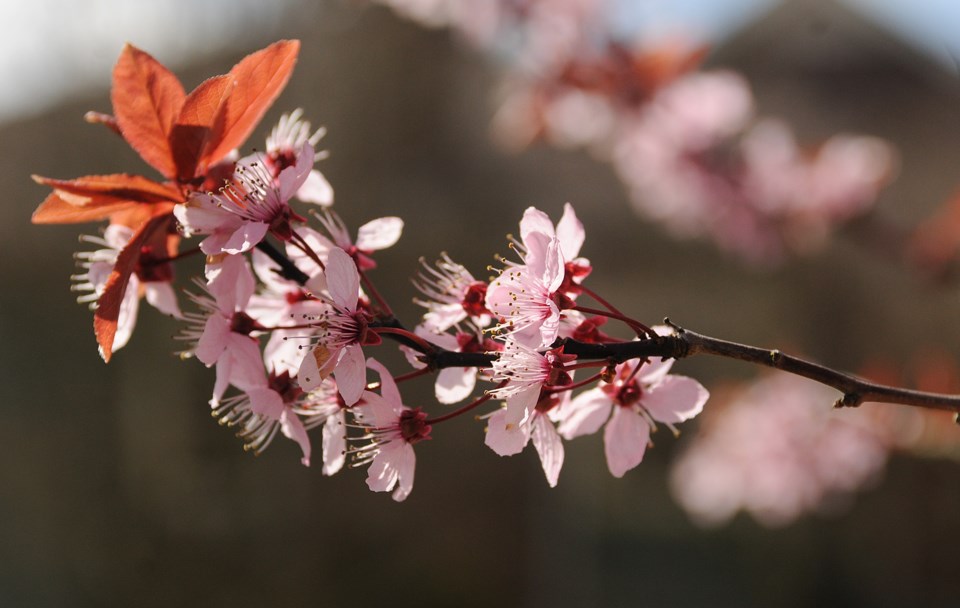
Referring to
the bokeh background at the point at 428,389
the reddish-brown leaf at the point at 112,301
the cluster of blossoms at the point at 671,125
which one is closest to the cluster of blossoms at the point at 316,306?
the reddish-brown leaf at the point at 112,301

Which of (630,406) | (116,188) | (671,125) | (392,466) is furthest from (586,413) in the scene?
(671,125)

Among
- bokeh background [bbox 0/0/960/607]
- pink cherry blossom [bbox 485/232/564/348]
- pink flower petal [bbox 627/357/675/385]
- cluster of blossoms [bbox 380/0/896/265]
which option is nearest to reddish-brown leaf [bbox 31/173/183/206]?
pink cherry blossom [bbox 485/232/564/348]

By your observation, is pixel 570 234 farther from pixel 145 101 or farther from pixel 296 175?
pixel 145 101

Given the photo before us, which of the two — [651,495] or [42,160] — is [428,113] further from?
[651,495]

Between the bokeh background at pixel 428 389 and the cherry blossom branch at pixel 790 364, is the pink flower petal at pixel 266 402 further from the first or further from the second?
the bokeh background at pixel 428 389

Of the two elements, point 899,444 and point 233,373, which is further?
point 899,444

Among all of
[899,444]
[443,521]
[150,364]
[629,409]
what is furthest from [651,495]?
[629,409]
